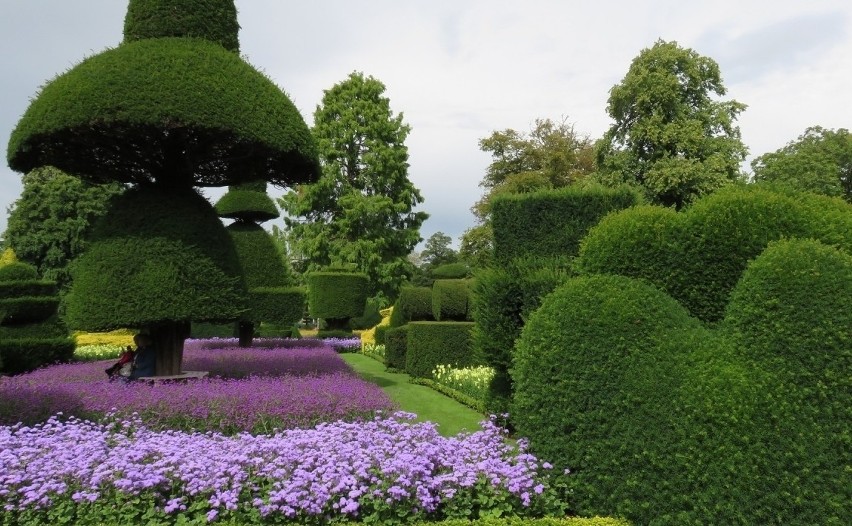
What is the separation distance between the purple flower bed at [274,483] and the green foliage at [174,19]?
7358 mm

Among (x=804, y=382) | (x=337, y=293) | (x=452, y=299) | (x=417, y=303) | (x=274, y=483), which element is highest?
(x=337, y=293)

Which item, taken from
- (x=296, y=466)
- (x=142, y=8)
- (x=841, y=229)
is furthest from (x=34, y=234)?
(x=841, y=229)

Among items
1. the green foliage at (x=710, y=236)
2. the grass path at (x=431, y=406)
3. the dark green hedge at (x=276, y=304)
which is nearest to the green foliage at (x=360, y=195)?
the dark green hedge at (x=276, y=304)

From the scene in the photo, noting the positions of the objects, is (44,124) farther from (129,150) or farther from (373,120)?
(373,120)

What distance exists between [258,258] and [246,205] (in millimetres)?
1725

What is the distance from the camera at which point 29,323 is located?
53.1ft

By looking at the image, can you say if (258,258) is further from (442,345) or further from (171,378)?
(171,378)

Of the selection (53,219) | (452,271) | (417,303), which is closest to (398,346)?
(417,303)

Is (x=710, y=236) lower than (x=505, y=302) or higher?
higher

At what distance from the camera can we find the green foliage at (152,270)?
9.36 meters

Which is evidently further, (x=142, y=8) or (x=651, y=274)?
(x=142, y=8)

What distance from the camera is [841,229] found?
518cm

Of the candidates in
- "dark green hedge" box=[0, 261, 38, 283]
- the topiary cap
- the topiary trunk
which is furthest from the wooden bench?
"dark green hedge" box=[0, 261, 38, 283]

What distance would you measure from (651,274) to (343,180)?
99.8 feet
